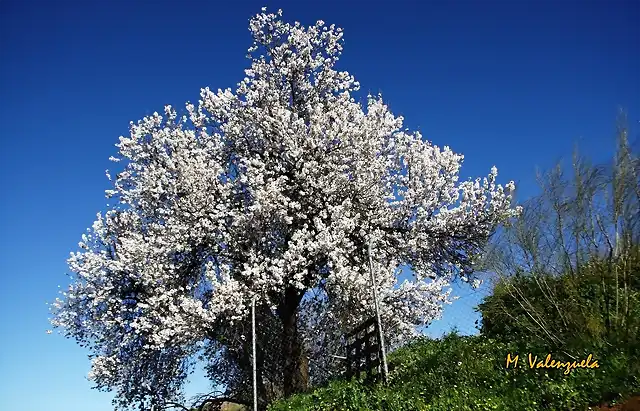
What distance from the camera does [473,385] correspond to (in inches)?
375

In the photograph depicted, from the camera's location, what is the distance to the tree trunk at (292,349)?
51.1 feet

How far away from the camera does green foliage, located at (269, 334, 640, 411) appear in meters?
7.91

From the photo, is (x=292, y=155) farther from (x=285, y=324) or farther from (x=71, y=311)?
(x=71, y=311)

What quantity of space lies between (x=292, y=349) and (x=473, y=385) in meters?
7.63

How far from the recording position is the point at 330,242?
14.9 m

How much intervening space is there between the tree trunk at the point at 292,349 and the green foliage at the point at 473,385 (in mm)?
3247

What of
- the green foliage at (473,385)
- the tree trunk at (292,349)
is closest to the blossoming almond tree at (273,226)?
the tree trunk at (292,349)

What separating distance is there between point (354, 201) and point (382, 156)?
7.34ft

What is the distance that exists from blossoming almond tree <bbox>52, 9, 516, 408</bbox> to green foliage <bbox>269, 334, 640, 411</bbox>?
3593 mm
